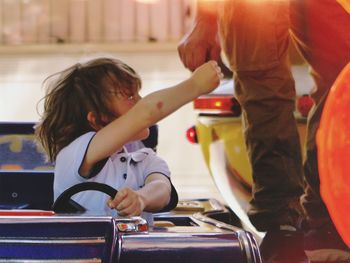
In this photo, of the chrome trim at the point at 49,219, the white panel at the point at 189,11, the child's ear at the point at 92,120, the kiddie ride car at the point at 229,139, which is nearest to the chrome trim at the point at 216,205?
the kiddie ride car at the point at 229,139

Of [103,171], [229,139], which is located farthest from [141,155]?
[229,139]

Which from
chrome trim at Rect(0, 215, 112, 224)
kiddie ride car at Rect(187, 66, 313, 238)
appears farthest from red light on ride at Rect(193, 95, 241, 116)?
chrome trim at Rect(0, 215, 112, 224)

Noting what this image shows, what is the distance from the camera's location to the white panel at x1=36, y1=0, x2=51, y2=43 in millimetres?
1801

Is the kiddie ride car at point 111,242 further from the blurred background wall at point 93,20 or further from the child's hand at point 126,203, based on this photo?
the blurred background wall at point 93,20

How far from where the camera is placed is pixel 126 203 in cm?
154

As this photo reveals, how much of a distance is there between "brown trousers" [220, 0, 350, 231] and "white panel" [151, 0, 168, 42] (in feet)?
0.49

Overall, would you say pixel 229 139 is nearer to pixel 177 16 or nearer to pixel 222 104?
pixel 222 104

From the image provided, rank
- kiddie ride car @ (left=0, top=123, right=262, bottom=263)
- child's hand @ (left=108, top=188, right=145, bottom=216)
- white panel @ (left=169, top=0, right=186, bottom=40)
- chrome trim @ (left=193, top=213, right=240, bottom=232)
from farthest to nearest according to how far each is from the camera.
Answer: white panel @ (left=169, top=0, right=186, bottom=40)
child's hand @ (left=108, top=188, right=145, bottom=216)
chrome trim @ (left=193, top=213, right=240, bottom=232)
kiddie ride car @ (left=0, top=123, right=262, bottom=263)

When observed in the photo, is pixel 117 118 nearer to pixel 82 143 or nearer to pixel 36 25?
pixel 82 143

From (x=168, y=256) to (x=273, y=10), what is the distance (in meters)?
0.68

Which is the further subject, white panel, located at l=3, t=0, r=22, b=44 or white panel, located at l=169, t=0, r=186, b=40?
white panel, located at l=3, t=0, r=22, b=44

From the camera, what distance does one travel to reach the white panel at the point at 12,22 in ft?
6.33

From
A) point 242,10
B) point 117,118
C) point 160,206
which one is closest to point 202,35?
point 242,10

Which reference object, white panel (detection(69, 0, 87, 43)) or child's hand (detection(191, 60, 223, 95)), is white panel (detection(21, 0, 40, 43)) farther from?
child's hand (detection(191, 60, 223, 95))
